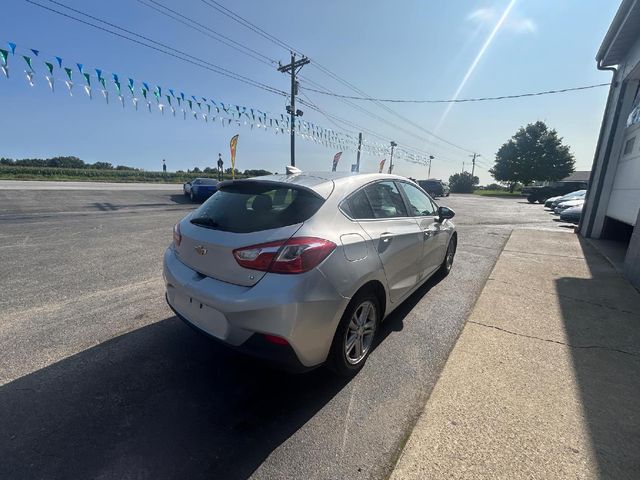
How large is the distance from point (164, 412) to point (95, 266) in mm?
3922

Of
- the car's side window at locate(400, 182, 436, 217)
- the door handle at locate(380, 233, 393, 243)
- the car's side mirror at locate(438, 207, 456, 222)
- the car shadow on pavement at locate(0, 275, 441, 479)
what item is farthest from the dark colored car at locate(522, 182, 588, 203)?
the car shadow on pavement at locate(0, 275, 441, 479)

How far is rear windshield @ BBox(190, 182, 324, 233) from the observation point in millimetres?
2285

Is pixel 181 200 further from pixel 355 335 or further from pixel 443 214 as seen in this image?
pixel 355 335

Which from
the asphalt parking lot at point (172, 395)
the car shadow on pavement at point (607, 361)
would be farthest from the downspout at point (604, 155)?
the asphalt parking lot at point (172, 395)

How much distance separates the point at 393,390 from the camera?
240 cm

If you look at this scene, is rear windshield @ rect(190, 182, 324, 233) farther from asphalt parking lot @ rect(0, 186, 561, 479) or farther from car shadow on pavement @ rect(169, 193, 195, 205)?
car shadow on pavement @ rect(169, 193, 195, 205)

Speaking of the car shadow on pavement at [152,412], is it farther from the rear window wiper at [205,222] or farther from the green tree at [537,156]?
the green tree at [537,156]

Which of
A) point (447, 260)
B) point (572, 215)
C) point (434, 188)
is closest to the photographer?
point (447, 260)

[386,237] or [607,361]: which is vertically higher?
[386,237]

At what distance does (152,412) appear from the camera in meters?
2.10

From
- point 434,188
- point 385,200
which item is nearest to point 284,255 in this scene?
point 385,200

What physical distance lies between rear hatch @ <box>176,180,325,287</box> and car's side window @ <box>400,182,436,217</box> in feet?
5.14

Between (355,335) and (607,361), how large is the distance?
2183mm

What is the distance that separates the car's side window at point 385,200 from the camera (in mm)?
2950
